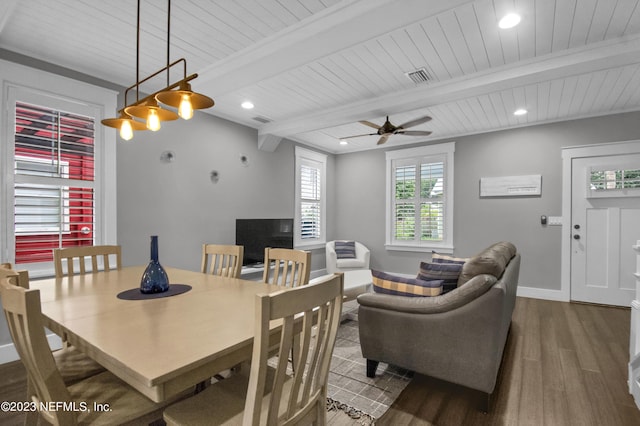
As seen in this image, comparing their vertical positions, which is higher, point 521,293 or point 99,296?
point 99,296

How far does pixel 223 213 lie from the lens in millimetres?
4297

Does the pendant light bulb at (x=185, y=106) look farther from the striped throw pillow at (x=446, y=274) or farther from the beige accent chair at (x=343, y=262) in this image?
the beige accent chair at (x=343, y=262)

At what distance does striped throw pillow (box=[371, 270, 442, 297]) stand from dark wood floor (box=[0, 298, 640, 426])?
2.20 ft

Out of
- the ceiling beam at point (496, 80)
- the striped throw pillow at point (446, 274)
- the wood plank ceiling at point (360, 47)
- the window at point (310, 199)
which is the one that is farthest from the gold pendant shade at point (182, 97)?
the window at point (310, 199)

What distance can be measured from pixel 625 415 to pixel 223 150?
4498mm

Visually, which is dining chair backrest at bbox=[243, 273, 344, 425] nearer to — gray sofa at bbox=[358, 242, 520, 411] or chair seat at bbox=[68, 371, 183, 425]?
chair seat at bbox=[68, 371, 183, 425]

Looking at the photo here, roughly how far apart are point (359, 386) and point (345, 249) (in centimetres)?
365

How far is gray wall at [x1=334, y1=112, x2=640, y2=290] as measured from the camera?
4.36m

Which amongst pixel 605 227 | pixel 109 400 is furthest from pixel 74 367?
pixel 605 227

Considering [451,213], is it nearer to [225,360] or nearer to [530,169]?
[530,169]

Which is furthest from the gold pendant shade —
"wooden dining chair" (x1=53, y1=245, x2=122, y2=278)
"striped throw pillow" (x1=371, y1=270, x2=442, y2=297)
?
"striped throw pillow" (x1=371, y1=270, x2=442, y2=297)

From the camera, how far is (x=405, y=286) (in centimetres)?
229

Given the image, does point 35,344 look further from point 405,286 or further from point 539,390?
point 539,390

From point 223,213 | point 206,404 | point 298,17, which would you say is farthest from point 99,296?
point 223,213
